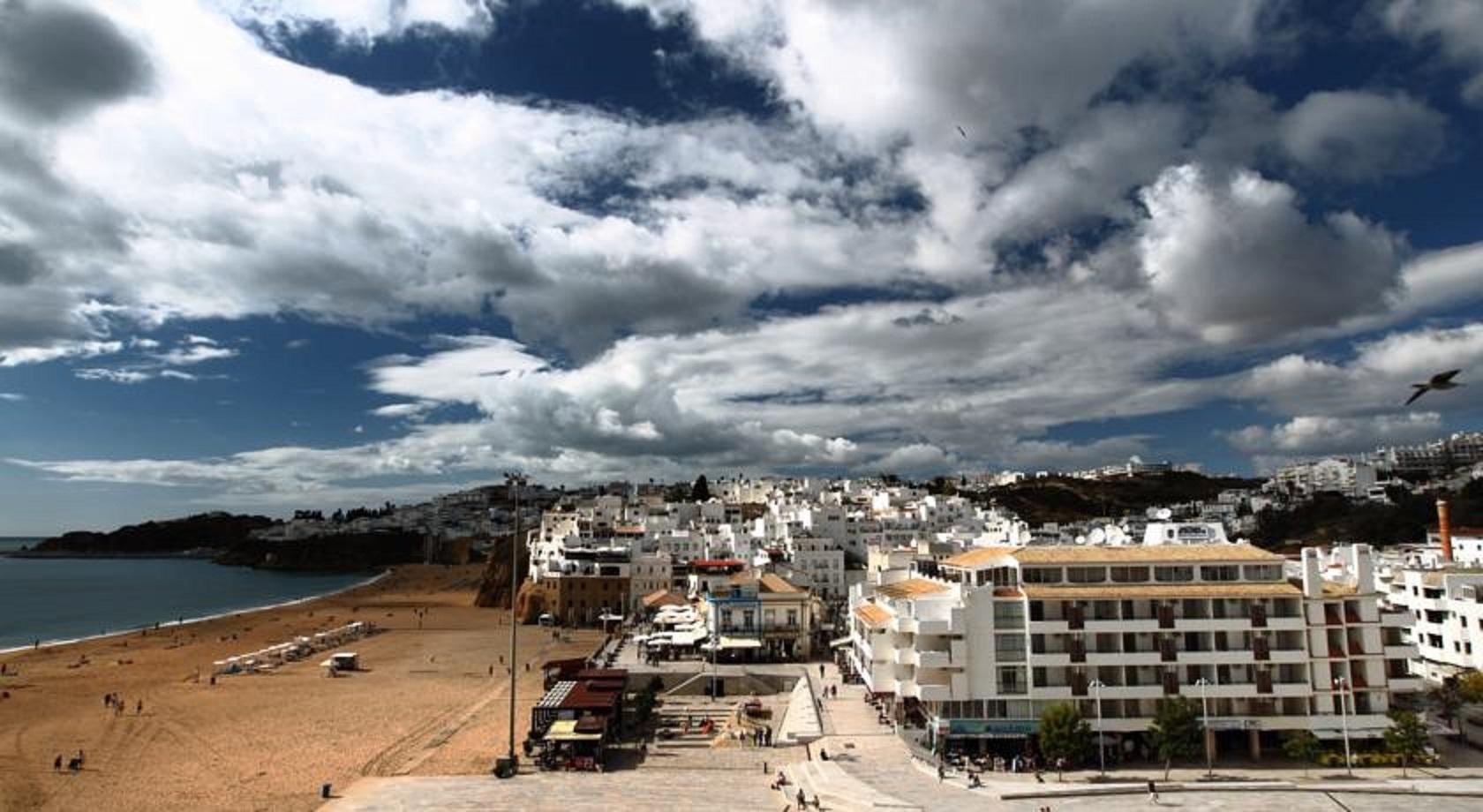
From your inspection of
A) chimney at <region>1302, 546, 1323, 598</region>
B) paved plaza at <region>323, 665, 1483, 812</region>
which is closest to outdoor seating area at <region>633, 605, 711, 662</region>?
paved plaza at <region>323, 665, 1483, 812</region>

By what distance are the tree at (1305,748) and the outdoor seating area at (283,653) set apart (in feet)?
225

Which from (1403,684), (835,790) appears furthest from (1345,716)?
(835,790)

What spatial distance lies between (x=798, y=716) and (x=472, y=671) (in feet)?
112

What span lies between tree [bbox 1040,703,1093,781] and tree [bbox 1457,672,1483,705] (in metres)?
22.6

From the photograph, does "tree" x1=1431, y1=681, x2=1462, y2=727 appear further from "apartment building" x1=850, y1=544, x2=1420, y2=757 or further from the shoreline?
the shoreline

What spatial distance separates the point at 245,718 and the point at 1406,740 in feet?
202

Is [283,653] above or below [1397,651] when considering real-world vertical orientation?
below

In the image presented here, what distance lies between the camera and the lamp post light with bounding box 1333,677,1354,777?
39250 millimetres

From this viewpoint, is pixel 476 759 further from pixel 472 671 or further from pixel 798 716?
pixel 472 671

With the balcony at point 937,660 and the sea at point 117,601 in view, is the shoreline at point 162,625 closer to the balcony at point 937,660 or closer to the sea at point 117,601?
the sea at point 117,601

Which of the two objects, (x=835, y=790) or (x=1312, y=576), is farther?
(x=1312, y=576)

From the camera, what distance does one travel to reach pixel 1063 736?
129 ft

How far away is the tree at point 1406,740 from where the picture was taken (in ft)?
127

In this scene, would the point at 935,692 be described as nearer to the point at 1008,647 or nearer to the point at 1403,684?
the point at 1008,647
